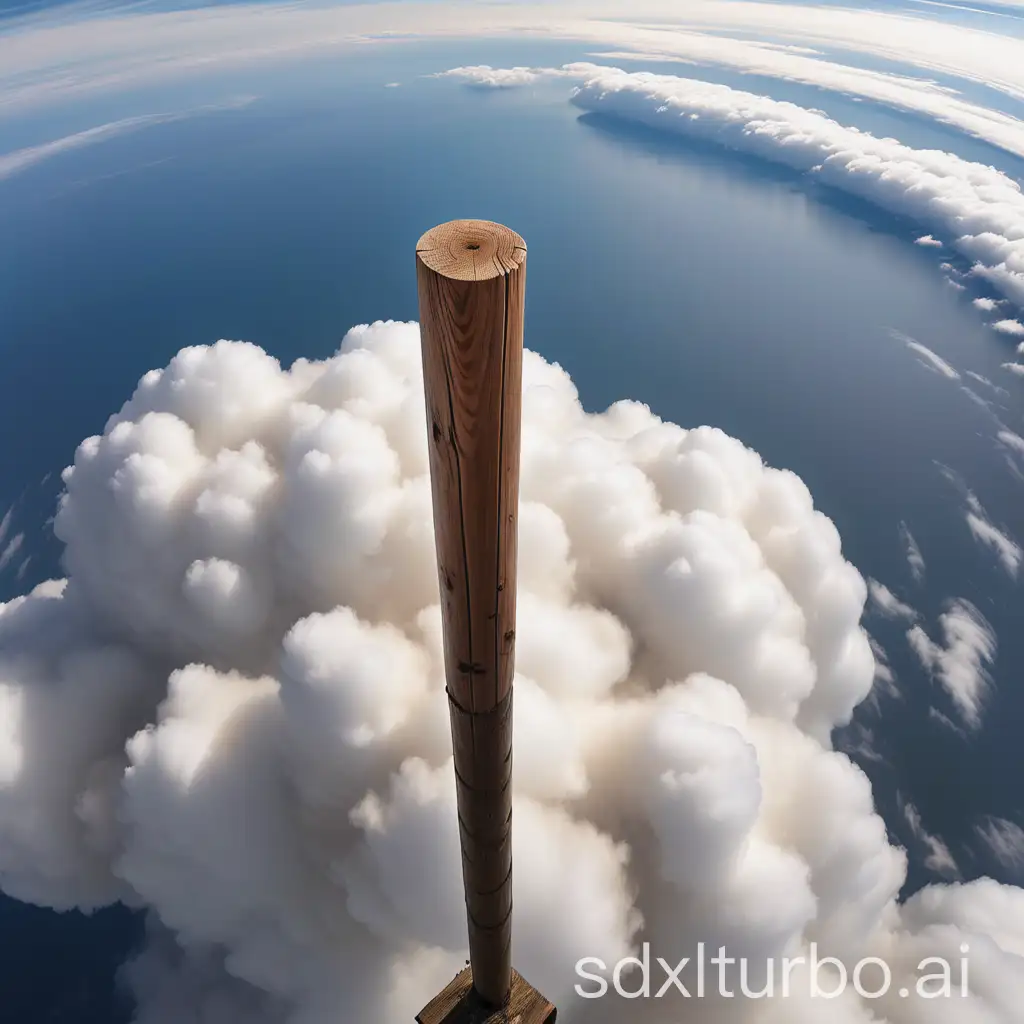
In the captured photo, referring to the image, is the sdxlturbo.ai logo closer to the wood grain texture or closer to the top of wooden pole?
the wood grain texture

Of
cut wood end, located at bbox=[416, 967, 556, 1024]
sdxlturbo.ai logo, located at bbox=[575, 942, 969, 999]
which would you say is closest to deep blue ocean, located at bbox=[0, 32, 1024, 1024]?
sdxlturbo.ai logo, located at bbox=[575, 942, 969, 999]

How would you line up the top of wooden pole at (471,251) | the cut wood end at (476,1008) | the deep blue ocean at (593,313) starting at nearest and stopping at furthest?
the top of wooden pole at (471,251) → the cut wood end at (476,1008) → the deep blue ocean at (593,313)

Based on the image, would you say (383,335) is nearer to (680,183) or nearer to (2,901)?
(2,901)

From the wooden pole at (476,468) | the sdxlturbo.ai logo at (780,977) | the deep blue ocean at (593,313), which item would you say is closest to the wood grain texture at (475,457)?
the wooden pole at (476,468)

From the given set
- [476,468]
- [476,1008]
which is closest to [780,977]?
[476,1008]

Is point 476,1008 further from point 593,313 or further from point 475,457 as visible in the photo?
point 593,313

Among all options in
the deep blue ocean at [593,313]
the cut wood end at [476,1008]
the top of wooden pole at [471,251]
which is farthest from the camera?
the deep blue ocean at [593,313]

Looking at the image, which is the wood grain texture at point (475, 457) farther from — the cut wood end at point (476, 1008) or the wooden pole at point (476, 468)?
the cut wood end at point (476, 1008)

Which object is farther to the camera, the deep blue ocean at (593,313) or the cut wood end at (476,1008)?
the deep blue ocean at (593,313)
